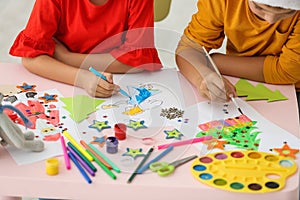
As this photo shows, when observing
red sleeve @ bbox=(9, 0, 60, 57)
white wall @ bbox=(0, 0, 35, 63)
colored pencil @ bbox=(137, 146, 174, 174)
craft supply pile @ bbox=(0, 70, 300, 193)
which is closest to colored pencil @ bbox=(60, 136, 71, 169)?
craft supply pile @ bbox=(0, 70, 300, 193)

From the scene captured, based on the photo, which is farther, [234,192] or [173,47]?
[173,47]

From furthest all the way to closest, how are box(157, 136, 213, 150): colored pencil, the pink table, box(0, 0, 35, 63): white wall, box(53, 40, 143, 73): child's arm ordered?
box(0, 0, 35, 63): white wall < box(53, 40, 143, 73): child's arm < box(157, 136, 213, 150): colored pencil < the pink table

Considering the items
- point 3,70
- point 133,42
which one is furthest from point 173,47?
point 3,70

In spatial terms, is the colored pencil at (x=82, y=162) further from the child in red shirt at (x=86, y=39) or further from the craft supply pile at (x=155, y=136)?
the child in red shirt at (x=86, y=39)

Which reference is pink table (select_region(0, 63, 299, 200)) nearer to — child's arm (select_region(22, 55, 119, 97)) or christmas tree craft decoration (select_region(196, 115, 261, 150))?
christmas tree craft decoration (select_region(196, 115, 261, 150))

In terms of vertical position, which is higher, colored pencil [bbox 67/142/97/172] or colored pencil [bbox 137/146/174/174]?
colored pencil [bbox 67/142/97/172]

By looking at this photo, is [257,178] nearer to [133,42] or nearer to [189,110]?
[189,110]

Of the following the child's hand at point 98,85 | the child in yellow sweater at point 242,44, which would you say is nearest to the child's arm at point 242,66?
the child in yellow sweater at point 242,44

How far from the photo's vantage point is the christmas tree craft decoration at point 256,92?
3.81 feet

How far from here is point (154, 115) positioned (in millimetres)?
1090

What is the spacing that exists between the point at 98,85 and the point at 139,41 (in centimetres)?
15

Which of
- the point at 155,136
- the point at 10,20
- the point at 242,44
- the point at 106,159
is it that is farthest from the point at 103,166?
the point at 10,20

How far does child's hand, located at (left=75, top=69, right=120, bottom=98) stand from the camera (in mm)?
1134

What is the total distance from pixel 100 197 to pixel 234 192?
192 mm
